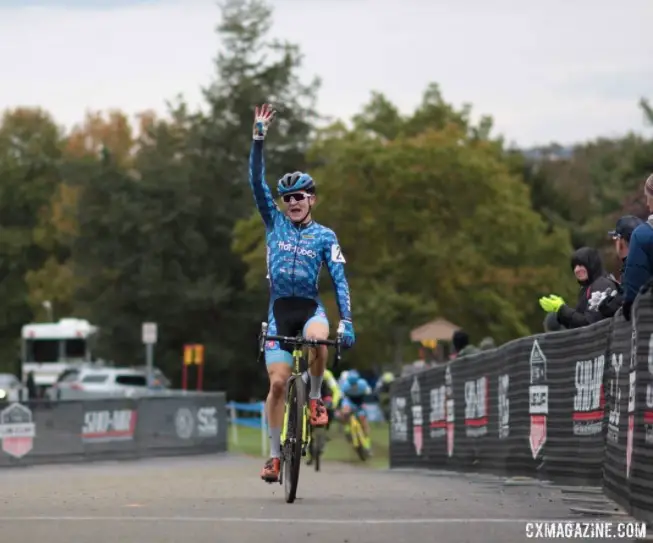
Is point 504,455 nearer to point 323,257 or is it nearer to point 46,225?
point 323,257

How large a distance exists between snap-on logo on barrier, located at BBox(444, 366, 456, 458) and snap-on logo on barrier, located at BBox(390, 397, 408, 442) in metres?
4.21

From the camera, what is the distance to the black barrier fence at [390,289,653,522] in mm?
10648

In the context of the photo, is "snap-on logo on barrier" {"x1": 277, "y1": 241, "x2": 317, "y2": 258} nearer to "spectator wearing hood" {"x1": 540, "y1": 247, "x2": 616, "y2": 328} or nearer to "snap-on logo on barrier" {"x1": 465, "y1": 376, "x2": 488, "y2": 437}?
"spectator wearing hood" {"x1": 540, "y1": 247, "x2": 616, "y2": 328}

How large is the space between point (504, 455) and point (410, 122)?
2401 inches

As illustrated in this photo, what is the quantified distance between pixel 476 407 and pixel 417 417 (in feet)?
16.6

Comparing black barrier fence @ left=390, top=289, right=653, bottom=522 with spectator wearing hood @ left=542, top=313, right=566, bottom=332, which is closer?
black barrier fence @ left=390, top=289, right=653, bottom=522

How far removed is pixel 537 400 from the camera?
16.2m

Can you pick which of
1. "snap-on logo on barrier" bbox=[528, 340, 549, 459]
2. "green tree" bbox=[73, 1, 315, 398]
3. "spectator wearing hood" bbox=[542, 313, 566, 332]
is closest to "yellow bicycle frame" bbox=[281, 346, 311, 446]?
"snap-on logo on barrier" bbox=[528, 340, 549, 459]

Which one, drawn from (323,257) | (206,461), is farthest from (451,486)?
(206,461)

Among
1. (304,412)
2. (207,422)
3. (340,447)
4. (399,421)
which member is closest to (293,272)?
(304,412)

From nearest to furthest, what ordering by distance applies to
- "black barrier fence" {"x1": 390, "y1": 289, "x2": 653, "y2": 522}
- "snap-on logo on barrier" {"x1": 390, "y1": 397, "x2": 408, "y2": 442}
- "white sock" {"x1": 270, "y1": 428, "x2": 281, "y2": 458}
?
"black barrier fence" {"x1": 390, "y1": 289, "x2": 653, "y2": 522} → "white sock" {"x1": 270, "y1": 428, "x2": 281, "y2": 458} → "snap-on logo on barrier" {"x1": 390, "y1": 397, "x2": 408, "y2": 442}

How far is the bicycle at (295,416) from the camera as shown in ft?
42.5

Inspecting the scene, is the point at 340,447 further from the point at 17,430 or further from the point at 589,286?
the point at 589,286

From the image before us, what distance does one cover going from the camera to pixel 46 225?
334 feet
